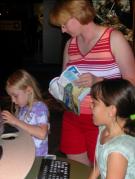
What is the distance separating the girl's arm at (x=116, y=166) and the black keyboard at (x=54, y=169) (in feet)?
1.20

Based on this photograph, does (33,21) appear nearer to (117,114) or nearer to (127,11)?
(127,11)

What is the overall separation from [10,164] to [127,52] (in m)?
0.86

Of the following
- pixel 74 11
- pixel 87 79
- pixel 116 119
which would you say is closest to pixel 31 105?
pixel 87 79

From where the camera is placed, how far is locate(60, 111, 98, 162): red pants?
229cm

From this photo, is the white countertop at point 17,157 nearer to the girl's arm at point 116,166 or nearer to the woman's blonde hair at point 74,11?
the girl's arm at point 116,166

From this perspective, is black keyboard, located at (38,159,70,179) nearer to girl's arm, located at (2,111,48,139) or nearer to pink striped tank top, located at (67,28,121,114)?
girl's arm, located at (2,111,48,139)

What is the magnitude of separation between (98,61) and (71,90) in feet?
0.73

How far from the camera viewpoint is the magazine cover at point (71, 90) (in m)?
2.18

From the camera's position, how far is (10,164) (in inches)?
68.4

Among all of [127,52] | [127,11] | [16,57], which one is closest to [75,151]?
[127,52]

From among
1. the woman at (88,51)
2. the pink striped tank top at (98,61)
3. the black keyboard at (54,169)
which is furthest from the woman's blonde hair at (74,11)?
the black keyboard at (54,169)

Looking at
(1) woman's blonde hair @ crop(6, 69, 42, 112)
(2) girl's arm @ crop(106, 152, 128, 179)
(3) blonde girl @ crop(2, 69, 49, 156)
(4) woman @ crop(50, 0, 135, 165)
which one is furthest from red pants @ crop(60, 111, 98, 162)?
(2) girl's arm @ crop(106, 152, 128, 179)

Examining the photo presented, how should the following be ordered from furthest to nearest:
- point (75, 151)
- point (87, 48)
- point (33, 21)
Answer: point (33, 21) → point (75, 151) → point (87, 48)

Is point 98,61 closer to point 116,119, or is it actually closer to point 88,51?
point 88,51
